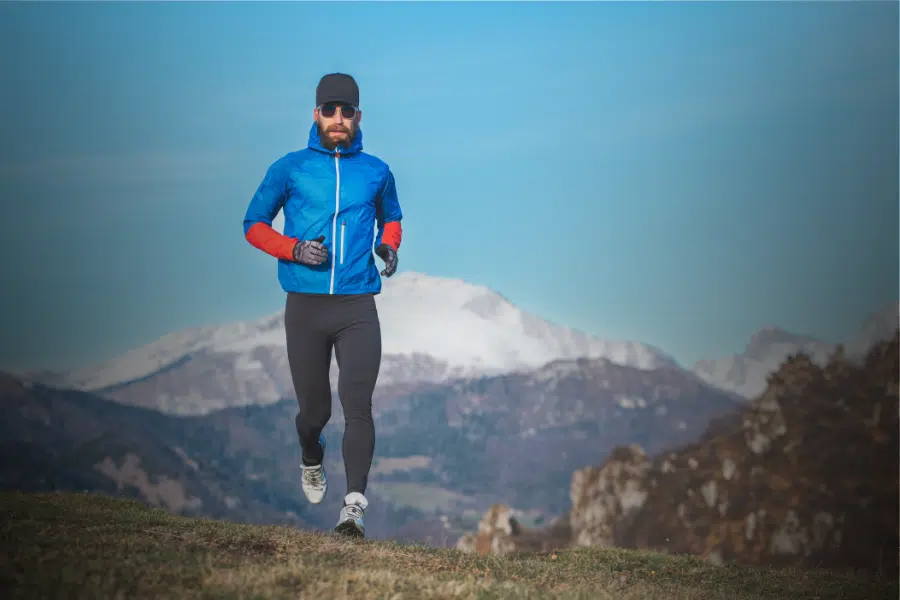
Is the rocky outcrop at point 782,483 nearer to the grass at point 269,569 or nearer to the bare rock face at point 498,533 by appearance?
the bare rock face at point 498,533

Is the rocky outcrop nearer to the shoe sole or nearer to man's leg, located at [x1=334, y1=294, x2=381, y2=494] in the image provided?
man's leg, located at [x1=334, y1=294, x2=381, y2=494]

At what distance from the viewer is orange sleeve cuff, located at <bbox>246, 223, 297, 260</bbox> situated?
11.3m

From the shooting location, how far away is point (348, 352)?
37.7 ft

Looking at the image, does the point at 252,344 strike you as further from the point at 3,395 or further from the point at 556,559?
the point at 556,559

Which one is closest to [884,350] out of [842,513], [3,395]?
[842,513]

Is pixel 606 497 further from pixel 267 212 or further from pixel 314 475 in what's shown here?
pixel 267 212

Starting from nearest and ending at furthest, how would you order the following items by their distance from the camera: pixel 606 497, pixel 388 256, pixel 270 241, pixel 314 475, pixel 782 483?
pixel 270 241
pixel 388 256
pixel 314 475
pixel 782 483
pixel 606 497

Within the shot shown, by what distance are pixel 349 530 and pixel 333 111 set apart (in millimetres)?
4140

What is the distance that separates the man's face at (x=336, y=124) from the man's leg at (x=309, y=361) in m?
1.61

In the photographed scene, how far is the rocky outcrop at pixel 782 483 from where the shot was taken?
237ft

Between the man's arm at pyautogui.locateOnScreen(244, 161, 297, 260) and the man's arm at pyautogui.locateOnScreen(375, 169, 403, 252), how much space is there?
104cm

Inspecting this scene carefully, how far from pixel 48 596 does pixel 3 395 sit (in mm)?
102501

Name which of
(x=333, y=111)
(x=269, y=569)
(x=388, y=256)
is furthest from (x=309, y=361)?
(x=269, y=569)

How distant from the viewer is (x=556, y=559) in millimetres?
13070
